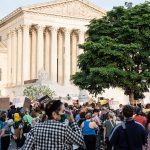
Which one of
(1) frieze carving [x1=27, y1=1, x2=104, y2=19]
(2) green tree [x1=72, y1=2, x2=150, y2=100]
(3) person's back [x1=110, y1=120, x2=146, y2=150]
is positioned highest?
(1) frieze carving [x1=27, y1=1, x2=104, y2=19]

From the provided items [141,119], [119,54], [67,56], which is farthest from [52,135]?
[67,56]

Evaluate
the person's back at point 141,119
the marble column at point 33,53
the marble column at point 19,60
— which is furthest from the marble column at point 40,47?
the person's back at point 141,119

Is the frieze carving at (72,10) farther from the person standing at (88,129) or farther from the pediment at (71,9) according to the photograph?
the person standing at (88,129)

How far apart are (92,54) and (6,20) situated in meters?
37.7

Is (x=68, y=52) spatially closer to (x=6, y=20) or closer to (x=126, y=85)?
(x=6, y=20)

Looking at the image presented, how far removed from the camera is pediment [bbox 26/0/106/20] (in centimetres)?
7069

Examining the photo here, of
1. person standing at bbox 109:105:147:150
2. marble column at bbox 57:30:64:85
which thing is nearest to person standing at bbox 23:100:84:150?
person standing at bbox 109:105:147:150

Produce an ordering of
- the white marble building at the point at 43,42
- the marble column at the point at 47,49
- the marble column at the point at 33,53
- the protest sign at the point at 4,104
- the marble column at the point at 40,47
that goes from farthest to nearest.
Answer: the marble column at the point at 47,49 → the marble column at the point at 33,53 → the marble column at the point at 40,47 → the white marble building at the point at 43,42 → the protest sign at the point at 4,104

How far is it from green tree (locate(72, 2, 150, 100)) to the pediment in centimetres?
2873

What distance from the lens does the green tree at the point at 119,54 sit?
38.4 meters

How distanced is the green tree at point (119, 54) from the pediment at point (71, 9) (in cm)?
2873

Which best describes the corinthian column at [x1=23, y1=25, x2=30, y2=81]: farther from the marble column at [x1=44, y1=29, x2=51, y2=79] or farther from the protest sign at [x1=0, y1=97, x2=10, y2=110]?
the protest sign at [x1=0, y1=97, x2=10, y2=110]

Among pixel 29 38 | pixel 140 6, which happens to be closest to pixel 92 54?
pixel 140 6

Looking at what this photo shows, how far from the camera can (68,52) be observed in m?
74.3
